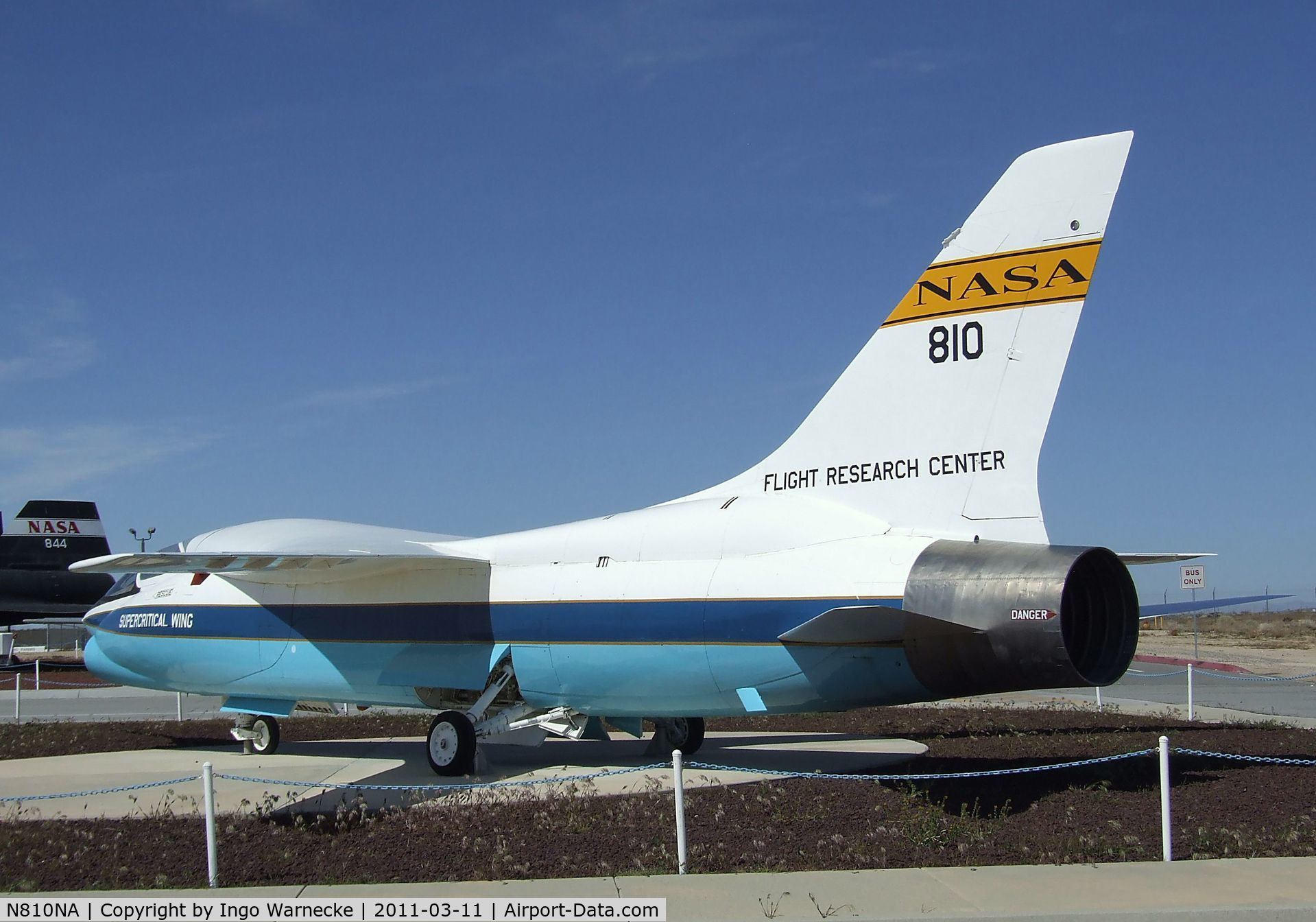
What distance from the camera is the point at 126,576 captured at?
1691cm

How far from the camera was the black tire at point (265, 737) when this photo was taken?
1588 cm

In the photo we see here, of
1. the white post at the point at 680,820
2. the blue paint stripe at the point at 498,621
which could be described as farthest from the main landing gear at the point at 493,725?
the white post at the point at 680,820

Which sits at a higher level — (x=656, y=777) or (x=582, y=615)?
(x=582, y=615)

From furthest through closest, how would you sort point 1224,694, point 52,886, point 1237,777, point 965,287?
1. point 1224,694
2. point 1237,777
3. point 965,287
4. point 52,886

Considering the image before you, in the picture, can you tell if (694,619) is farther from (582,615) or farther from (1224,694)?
(1224,694)

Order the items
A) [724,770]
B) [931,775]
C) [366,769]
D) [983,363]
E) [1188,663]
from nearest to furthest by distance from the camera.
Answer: [931,775] → [983,363] → [724,770] → [366,769] → [1188,663]

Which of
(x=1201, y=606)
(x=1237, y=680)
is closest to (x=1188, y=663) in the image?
(x=1237, y=680)

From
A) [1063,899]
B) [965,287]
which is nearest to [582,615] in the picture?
[965,287]

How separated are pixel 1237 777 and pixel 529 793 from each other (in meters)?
6.97

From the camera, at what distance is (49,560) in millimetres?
33688

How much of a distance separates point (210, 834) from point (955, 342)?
739 cm

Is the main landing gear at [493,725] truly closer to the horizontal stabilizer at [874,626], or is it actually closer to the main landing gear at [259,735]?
the horizontal stabilizer at [874,626]

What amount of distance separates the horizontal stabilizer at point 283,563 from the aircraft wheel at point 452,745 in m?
1.77

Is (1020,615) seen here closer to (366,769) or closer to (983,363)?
(983,363)
